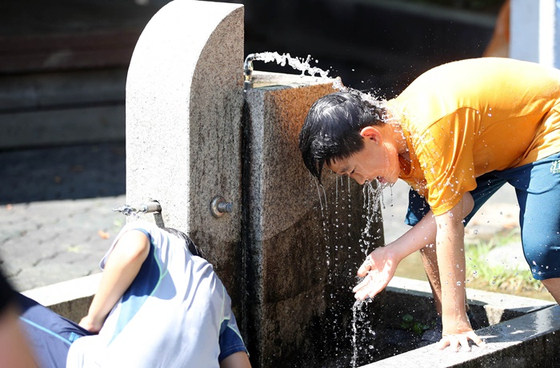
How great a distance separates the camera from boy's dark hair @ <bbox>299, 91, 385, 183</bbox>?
295cm

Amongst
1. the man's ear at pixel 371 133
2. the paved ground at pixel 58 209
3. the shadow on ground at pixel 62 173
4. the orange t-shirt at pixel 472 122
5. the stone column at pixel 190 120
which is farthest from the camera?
the shadow on ground at pixel 62 173

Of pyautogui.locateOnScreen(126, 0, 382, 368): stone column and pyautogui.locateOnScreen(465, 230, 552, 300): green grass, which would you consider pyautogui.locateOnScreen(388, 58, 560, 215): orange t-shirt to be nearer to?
pyautogui.locateOnScreen(126, 0, 382, 368): stone column

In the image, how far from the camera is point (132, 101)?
10.5 feet

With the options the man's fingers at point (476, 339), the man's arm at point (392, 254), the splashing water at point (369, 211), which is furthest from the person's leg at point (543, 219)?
the splashing water at point (369, 211)

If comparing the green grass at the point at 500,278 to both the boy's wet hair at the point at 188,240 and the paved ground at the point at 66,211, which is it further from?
the boy's wet hair at the point at 188,240

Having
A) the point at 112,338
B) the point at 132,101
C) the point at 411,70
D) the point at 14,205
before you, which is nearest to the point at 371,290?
the point at 112,338

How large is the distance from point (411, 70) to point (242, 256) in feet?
25.9

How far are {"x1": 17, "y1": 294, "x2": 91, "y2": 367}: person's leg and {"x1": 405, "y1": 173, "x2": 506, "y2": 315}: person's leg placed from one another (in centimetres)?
135

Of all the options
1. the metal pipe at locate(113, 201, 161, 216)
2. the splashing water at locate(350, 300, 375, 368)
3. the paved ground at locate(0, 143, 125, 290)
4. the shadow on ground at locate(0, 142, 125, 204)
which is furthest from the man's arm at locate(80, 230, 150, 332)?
the shadow on ground at locate(0, 142, 125, 204)

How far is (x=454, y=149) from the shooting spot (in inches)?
111

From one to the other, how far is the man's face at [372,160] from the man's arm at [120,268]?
745 millimetres

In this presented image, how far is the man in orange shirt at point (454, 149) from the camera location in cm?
285

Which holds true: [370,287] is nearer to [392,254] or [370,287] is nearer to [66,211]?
[392,254]

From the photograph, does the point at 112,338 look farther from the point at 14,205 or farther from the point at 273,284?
the point at 14,205
